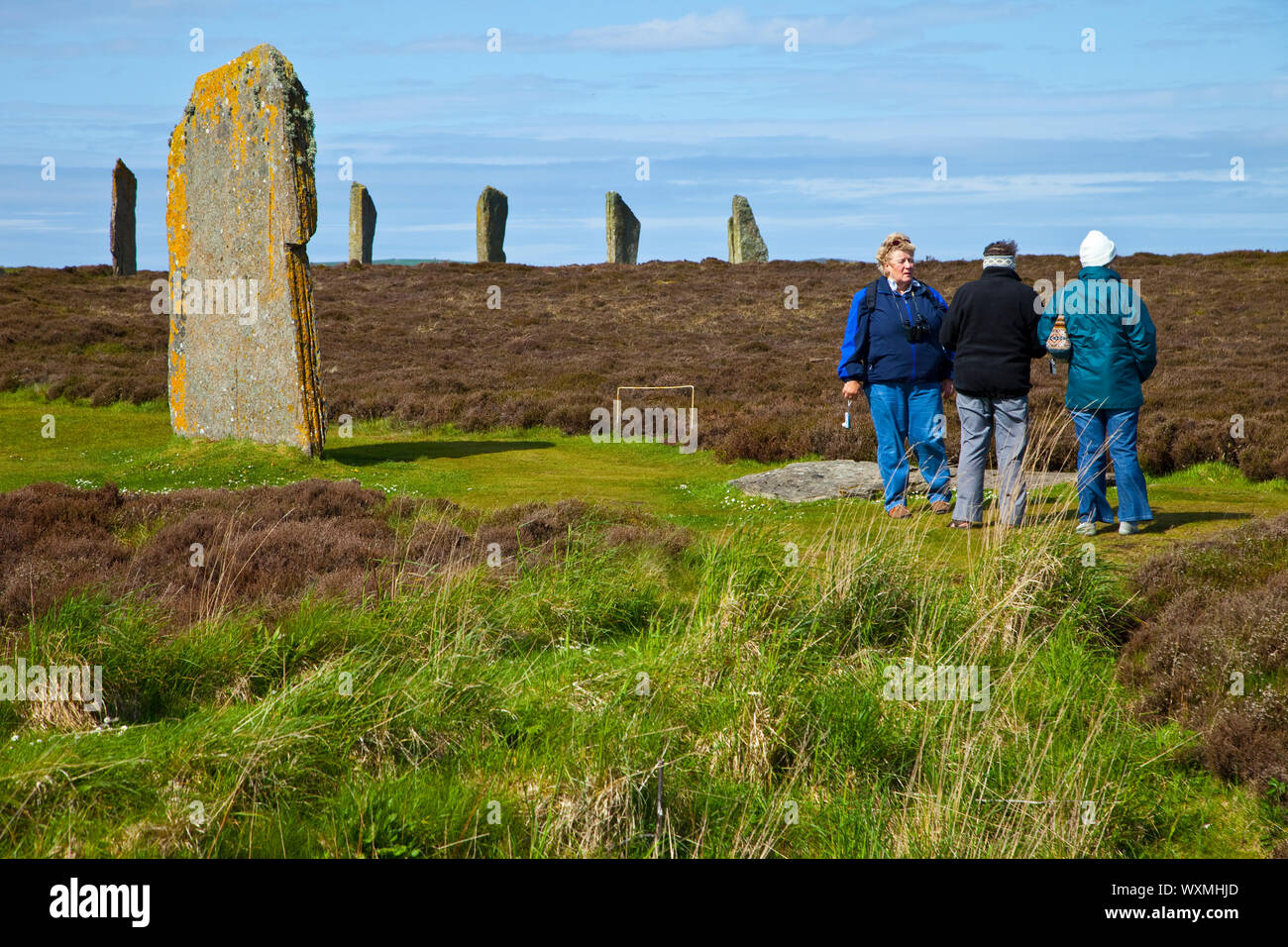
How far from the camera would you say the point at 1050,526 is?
668cm

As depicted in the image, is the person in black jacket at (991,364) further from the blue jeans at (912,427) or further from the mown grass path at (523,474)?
the blue jeans at (912,427)

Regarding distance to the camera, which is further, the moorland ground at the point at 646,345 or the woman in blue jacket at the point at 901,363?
the moorland ground at the point at 646,345

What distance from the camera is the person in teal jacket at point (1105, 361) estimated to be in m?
8.10

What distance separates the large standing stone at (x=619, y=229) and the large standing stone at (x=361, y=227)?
11150mm

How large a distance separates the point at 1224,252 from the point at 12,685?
50.6 m
